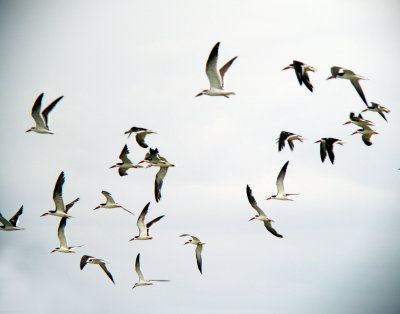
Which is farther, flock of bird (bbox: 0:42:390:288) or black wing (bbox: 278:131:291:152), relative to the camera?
black wing (bbox: 278:131:291:152)

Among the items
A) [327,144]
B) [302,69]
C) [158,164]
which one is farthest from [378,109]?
[158,164]

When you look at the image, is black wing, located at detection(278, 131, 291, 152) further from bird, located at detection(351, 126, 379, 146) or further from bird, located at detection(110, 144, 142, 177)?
bird, located at detection(110, 144, 142, 177)

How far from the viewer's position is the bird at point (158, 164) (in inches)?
1348

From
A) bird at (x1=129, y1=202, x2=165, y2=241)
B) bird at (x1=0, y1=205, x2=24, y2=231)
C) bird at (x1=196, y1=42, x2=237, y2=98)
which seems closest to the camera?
bird at (x1=196, y1=42, x2=237, y2=98)

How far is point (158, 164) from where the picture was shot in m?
34.8

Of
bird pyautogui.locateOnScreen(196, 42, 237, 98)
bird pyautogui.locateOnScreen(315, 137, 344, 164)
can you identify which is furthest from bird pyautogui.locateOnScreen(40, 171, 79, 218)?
bird pyautogui.locateOnScreen(315, 137, 344, 164)

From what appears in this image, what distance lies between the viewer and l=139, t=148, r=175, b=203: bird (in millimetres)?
34250

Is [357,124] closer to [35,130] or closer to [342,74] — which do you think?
[342,74]

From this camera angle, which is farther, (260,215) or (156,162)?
(156,162)

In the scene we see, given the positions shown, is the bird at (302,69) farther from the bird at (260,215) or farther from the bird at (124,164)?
the bird at (124,164)

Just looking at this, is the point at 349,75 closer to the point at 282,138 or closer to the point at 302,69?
the point at 302,69

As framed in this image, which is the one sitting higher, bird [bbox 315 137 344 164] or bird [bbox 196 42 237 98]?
bird [bbox 196 42 237 98]

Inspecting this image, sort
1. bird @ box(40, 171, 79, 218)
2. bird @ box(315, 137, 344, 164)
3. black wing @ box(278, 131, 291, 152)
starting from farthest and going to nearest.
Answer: black wing @ box(278, 131, 291, 152) < bird @ box(315, 137, 344, 164) < bird @ box(40, 171, 79, 218)

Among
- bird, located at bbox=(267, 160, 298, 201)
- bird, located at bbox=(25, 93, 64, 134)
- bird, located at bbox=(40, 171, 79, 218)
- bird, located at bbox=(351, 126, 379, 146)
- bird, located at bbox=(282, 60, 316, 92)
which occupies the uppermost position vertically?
bird, located at bbox=(282, 60, 316, 92)
